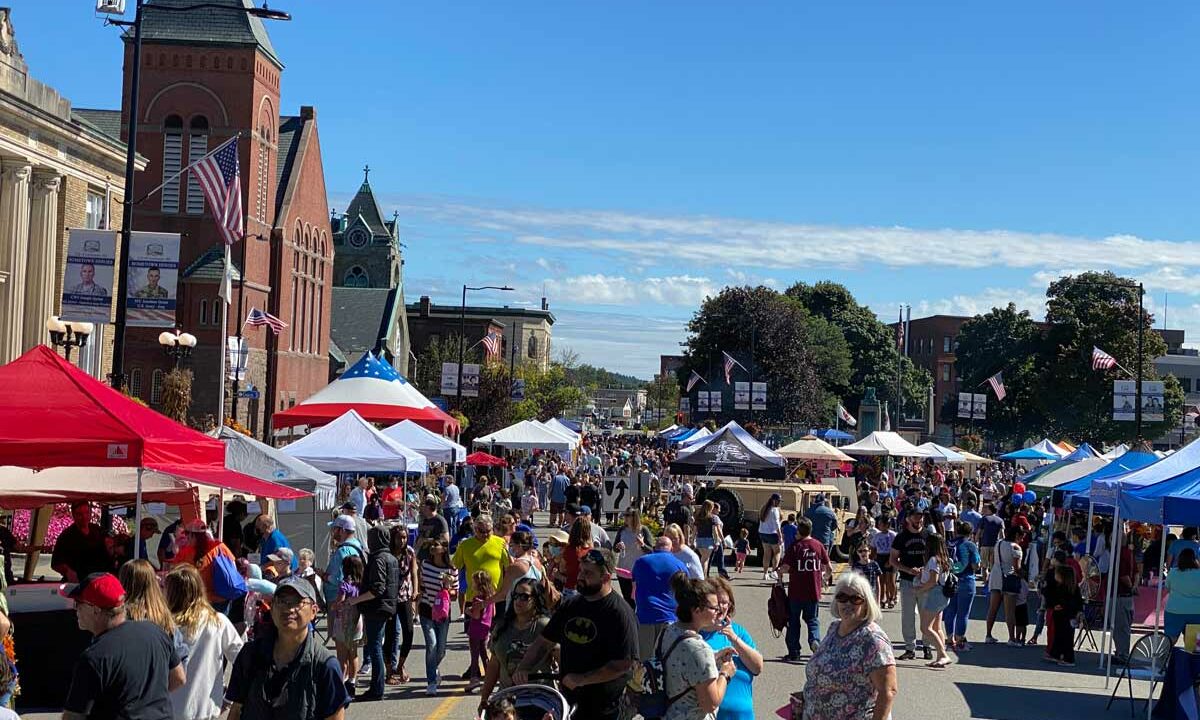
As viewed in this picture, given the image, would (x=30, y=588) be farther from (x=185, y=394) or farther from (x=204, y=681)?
(x=185, y=394)

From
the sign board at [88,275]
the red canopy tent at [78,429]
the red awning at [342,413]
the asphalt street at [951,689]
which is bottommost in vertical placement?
the asphalt street at [951,689]

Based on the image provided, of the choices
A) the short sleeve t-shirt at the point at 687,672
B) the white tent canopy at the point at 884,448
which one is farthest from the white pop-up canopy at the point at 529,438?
the short sleeve t-shirt at the point at 687,672

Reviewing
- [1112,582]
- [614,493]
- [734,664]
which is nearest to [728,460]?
[614,493]

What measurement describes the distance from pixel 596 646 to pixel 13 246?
30772 millimetres

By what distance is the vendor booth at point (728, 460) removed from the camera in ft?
97.3

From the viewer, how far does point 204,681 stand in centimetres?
821

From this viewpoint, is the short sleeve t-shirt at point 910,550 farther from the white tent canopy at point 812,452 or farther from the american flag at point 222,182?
the white tent canopy at point 812,452

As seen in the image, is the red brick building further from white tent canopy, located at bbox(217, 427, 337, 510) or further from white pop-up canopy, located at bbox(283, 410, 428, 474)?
white tent canopy, located at bbox(217, 427, 337, 510)

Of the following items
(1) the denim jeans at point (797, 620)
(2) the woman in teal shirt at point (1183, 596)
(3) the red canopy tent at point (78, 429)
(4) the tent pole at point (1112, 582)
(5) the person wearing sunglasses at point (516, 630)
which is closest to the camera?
(5) the person wearing sunglasses at point (516, 630)

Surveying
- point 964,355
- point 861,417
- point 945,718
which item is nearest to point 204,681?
point 945,718

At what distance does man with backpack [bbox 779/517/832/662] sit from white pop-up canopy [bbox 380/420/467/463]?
1221 cm

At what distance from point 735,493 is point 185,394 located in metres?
13.8

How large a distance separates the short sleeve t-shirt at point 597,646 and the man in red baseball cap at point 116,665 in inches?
94.7

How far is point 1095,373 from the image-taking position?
270ft
